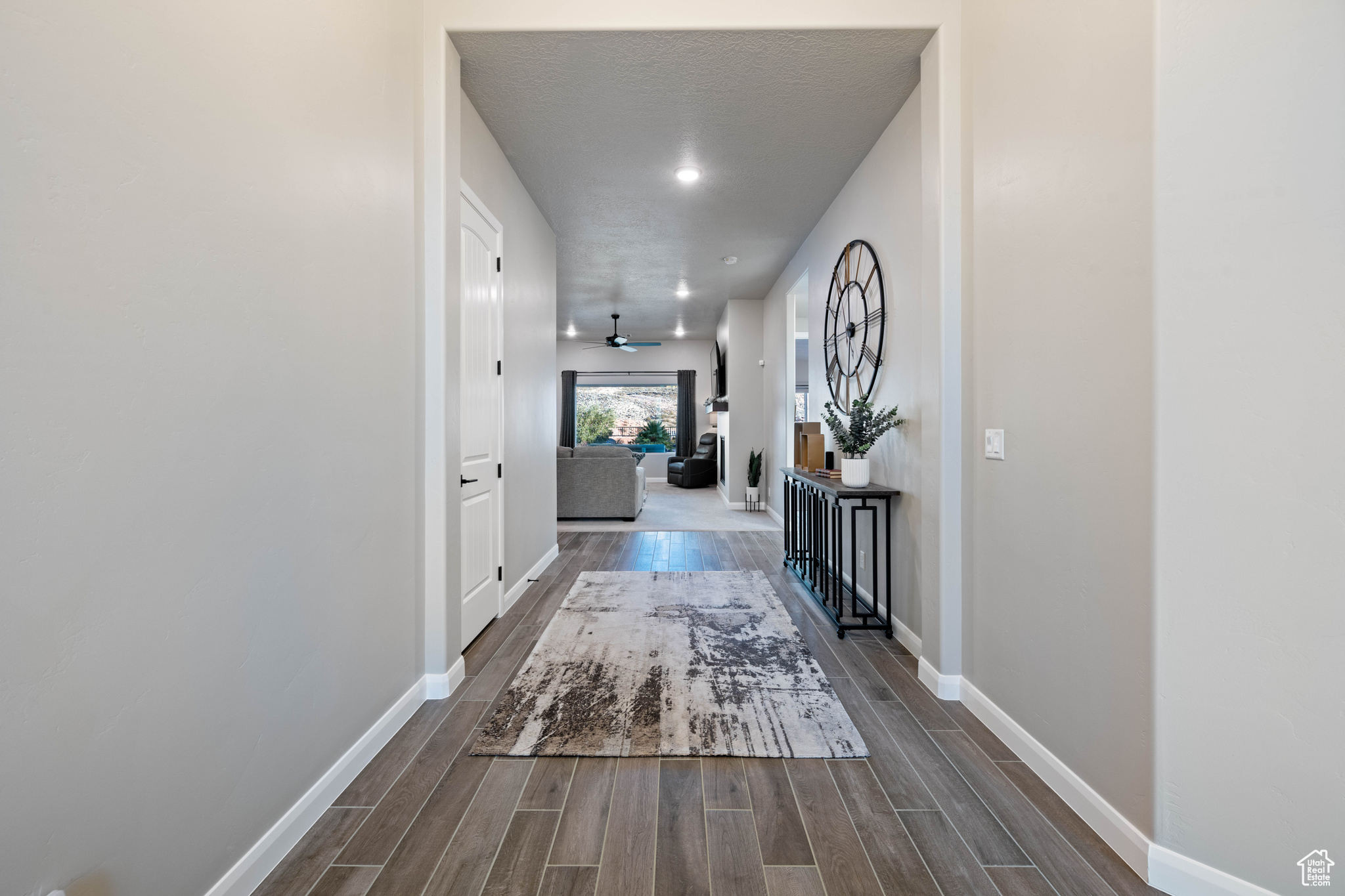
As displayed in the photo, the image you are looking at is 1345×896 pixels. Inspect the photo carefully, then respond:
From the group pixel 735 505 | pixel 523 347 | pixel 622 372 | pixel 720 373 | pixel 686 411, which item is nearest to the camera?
pixel 523 347

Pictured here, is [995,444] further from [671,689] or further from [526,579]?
[526,579]

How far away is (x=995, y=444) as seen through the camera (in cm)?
207

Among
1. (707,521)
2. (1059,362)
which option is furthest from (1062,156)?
(707,521)

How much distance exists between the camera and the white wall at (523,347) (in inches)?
123

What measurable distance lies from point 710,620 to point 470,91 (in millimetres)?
2914

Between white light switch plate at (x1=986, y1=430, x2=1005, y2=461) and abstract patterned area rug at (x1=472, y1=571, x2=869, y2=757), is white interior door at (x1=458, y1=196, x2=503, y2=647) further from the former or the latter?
white light switch plate at (x1=986, y1=430, x2=1005, y2=461)

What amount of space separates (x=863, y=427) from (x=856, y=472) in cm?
24

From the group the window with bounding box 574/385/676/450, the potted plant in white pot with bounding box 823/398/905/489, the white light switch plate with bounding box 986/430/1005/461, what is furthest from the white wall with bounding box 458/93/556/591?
the window with bounding box 574/385/676/450

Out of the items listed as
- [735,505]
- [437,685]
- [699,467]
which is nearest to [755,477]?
[735,505]

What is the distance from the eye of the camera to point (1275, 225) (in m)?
1.23

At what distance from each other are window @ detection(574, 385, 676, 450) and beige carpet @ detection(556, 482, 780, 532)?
3012 millimetres

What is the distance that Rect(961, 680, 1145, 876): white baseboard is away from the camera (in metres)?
1.41

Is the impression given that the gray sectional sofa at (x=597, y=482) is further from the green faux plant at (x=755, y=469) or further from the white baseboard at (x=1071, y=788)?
the white baseboard at (x=1071, y=788)

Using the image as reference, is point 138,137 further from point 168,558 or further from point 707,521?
point 707,521
